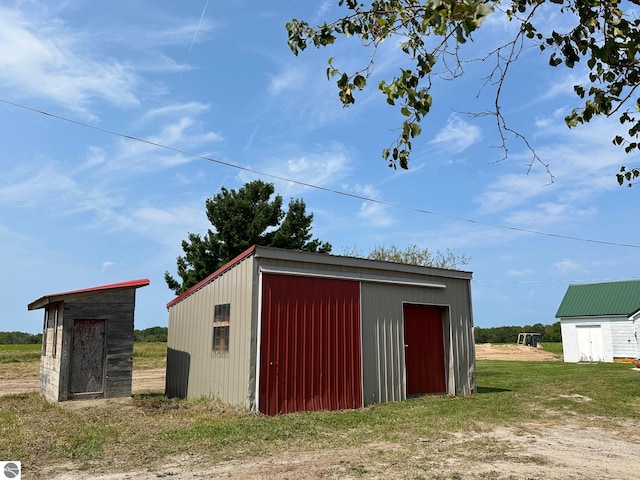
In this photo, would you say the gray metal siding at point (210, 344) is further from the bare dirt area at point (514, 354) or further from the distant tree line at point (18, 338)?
the distant tree line at point (18, 338)

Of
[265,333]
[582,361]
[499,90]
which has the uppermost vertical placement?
[499,90]

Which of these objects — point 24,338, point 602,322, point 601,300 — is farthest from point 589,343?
point 24,338

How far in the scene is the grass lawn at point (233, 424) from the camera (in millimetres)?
6727

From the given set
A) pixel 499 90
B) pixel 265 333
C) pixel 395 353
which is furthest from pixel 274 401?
pixel 499 90

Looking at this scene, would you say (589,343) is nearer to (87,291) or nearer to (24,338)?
(87,291)

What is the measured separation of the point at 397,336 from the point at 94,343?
7156 millimetres

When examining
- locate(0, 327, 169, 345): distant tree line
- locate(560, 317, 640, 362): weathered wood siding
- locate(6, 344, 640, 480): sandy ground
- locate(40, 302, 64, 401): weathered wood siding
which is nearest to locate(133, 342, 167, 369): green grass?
locate(0, 327, 169, 345): distant tree line

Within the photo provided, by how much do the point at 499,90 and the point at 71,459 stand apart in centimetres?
661

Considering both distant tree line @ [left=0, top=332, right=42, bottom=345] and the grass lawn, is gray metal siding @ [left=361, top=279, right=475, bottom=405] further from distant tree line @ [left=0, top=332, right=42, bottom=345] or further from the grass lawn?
distant tree line @ [left=0, top=332, right=42, bottom=345]

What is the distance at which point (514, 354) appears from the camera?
131 ft

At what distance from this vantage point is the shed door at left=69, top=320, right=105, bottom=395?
38.2 feet

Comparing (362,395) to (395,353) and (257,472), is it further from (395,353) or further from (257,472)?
(257,472)

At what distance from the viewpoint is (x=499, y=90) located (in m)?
4.96

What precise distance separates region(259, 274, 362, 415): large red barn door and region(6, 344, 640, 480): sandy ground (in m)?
3.24
